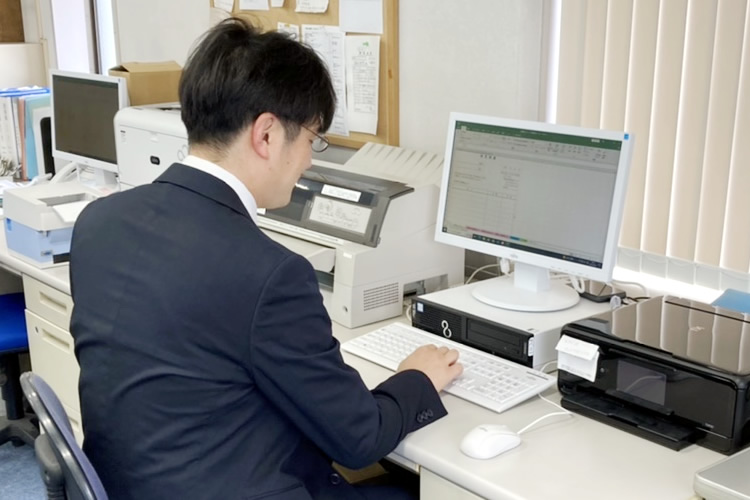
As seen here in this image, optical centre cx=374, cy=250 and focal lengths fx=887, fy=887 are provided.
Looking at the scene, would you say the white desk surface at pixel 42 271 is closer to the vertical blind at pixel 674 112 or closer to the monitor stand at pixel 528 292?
the monitor stand at pixel 528 292

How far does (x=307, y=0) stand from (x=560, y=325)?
1.44 meters

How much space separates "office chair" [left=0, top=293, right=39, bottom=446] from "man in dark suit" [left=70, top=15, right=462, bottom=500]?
148 centimetres

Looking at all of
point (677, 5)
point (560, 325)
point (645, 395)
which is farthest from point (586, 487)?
point (677, 5)

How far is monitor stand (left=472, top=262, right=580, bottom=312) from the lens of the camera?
1.88 m

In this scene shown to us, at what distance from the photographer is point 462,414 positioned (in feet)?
5.26

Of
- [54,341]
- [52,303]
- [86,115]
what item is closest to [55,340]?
[54,341]

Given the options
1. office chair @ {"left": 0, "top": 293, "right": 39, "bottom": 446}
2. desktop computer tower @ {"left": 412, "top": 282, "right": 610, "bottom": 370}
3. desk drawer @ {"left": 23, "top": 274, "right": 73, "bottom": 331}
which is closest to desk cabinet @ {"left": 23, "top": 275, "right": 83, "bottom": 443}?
desk drawer @ {"left": 23, "top": 274, "right": 73, "bottom": 331}

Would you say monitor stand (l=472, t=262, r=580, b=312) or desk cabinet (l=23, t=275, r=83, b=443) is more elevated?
monitor stand (l=472, t=262, r=580, b=312)

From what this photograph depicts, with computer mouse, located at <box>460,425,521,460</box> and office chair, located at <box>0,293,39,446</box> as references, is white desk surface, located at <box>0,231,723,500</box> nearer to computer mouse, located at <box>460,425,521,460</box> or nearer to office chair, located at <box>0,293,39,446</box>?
computer mouse, located at <box>460,425,521,460</box>

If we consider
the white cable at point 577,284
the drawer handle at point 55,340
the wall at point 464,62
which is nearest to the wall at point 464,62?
the wall at point 464,62

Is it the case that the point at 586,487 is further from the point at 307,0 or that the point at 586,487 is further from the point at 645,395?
the point at 307,0

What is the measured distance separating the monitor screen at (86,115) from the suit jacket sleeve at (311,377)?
1.82 meters

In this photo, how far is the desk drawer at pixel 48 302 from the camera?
2477 mm

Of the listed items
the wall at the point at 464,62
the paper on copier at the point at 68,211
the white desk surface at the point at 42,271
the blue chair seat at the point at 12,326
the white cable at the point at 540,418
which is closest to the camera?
the white cable at the point at 540,418
